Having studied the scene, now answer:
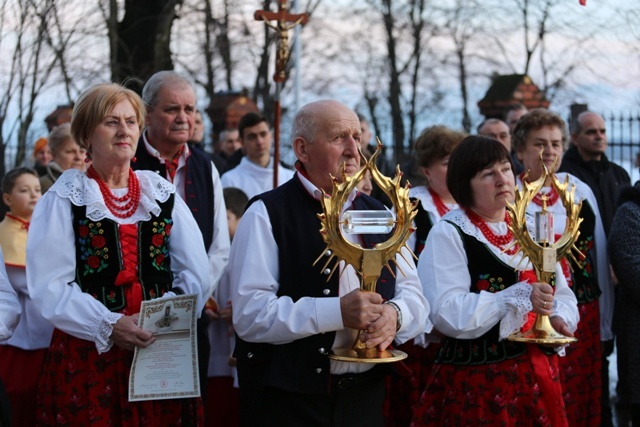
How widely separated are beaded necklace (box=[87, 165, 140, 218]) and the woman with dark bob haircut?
1361mm

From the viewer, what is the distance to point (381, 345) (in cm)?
368

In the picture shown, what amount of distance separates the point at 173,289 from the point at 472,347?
1370 mm

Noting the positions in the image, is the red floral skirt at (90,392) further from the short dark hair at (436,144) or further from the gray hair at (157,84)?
the short dark hair at (436,144)

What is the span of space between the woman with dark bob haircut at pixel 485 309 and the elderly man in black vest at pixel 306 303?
0.40m

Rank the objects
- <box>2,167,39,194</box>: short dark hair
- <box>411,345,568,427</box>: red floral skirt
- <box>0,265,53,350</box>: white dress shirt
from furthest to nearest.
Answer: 1. <box>2,167,39,194</box>: short dark hair
2. <box>0,265,53,350</box>: white dress shirt
3. <box>411,345,568,427</box>: red floral skirt

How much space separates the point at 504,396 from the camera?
14.4 feet

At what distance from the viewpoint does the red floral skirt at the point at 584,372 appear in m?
5.80

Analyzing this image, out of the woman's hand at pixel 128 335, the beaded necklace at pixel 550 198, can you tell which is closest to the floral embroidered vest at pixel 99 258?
the woman's hand at pixel 128 335

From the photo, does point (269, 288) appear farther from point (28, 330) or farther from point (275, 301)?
point (28, 330)

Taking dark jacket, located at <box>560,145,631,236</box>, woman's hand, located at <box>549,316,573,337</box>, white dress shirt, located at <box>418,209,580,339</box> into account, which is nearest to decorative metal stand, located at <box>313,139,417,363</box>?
white dress shirt, located at <box>418,209,580,339</box>

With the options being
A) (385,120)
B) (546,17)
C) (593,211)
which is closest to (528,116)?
(593,211)

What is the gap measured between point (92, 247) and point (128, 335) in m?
0.42

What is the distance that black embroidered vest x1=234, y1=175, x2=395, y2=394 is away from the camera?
383 centimetres

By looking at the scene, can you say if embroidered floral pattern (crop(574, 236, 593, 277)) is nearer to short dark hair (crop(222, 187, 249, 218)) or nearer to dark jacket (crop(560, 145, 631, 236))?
dark jacket (crop(560, 145, 631, 236))
